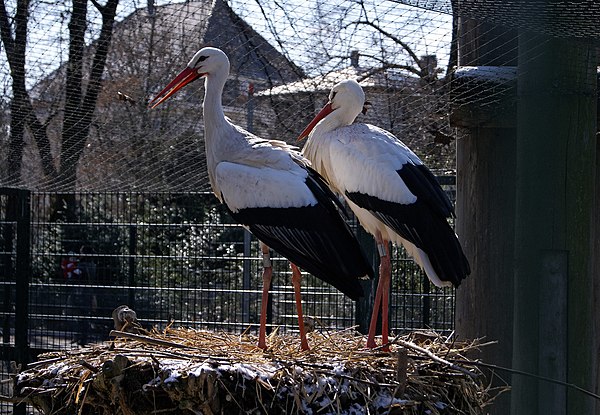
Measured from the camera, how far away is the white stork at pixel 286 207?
4.00 meters

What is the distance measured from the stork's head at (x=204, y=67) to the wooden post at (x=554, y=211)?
6.20 ft

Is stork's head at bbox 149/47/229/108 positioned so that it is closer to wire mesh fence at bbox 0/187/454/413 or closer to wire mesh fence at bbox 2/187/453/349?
wire mesh fence at bbox 0/187/454/413

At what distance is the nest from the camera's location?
3238 mm

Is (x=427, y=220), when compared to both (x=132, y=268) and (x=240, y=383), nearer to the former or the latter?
(x=240, y=383)

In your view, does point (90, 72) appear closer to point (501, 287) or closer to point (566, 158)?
point (501, 287)

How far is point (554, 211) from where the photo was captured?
2627mm

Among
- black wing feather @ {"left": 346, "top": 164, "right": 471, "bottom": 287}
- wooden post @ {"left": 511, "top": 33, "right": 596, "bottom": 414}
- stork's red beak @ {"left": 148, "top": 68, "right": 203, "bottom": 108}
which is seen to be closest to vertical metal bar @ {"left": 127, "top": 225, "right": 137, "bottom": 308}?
stork's red beak @ {"left": 148, "top": 68, "right": 203, "bottom": 108}

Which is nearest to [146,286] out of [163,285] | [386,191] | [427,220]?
[163,285]

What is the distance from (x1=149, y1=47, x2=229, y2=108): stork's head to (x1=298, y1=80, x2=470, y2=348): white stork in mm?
552

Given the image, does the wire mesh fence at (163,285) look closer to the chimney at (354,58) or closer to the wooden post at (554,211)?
the chimney at (354,58)

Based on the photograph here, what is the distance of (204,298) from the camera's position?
6.92 meters

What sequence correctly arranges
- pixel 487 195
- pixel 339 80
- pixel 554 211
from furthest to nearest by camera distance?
1. pixel 339 80
2. pixel 487 195
3. pixel 554 211

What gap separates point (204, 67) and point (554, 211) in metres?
2.40

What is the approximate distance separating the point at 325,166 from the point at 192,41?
1.69 m
